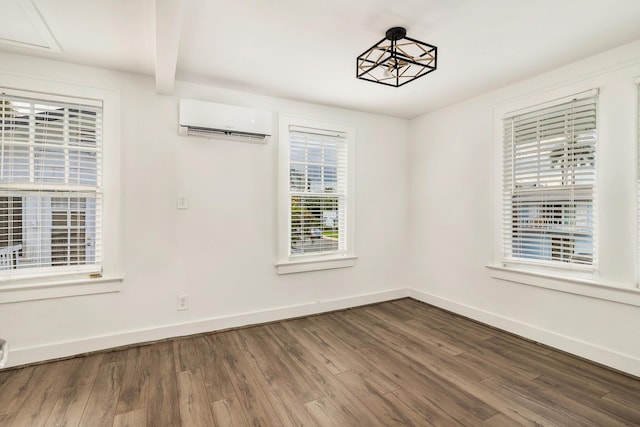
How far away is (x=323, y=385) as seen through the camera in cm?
216

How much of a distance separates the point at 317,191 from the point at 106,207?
204 cm

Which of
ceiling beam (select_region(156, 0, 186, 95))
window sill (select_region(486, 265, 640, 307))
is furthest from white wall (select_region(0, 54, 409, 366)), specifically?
window sill (select_region(486, 265, 640, 307))

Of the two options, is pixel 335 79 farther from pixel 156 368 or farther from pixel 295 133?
pixel 156 368

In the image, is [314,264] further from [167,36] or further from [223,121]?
[167,36]

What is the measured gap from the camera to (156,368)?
235 cm

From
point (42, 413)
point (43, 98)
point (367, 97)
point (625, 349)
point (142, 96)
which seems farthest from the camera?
point (367, 97)

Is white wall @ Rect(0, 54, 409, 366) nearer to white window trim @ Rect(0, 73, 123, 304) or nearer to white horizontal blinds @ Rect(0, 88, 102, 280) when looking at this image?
white window trim @ Rect(0, 73, 123, 304)

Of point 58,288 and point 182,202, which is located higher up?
point 182,202

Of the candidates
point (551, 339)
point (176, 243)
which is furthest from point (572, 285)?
point (176, 243)

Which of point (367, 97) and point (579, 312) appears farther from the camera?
point (367, 97)

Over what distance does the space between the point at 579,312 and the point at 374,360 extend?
173 centimetres

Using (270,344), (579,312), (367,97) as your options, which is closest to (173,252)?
(270,344)

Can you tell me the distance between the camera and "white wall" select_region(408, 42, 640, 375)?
91.4 inches

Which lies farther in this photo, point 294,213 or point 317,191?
point 317,191
